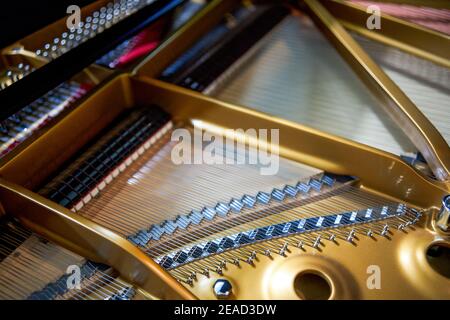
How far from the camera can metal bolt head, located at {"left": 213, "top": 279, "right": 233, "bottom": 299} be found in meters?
1.57

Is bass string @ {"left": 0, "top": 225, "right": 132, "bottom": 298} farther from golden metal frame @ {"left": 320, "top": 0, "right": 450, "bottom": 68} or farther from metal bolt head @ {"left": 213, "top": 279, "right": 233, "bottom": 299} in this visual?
golden metal frame @ {"left": 320, "top": 0, "right": 450, "bottom": 68}

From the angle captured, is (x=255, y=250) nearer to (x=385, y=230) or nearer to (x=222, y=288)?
(x=222, y=288)

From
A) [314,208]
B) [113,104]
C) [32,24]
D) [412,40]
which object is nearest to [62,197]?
[113,104]

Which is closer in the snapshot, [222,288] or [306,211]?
[222,288]

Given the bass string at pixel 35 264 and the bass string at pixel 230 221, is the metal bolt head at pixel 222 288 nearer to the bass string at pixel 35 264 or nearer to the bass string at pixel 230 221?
the bass string at pixel 230 221

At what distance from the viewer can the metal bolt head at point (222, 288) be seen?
157 centimetres

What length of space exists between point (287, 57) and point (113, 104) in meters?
1.09

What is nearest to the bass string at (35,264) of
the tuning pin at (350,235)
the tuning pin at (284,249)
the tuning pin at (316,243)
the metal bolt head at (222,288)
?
the metal bolt head at (222,288)

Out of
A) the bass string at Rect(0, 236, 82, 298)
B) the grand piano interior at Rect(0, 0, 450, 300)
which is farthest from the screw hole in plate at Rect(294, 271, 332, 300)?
the bass string at Rect(0, 236, 82, 298)

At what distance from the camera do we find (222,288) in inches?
62.5

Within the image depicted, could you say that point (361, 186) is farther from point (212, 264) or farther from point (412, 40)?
point (412, 40)

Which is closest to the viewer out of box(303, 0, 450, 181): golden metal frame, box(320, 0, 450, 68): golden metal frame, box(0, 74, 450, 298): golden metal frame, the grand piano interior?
box(0, 74, 450, 298): golden metal frame

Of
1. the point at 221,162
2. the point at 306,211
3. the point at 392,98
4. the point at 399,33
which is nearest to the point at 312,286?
the point at 306,211

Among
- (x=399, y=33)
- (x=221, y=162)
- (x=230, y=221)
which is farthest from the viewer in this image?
(x=399, y=33)
